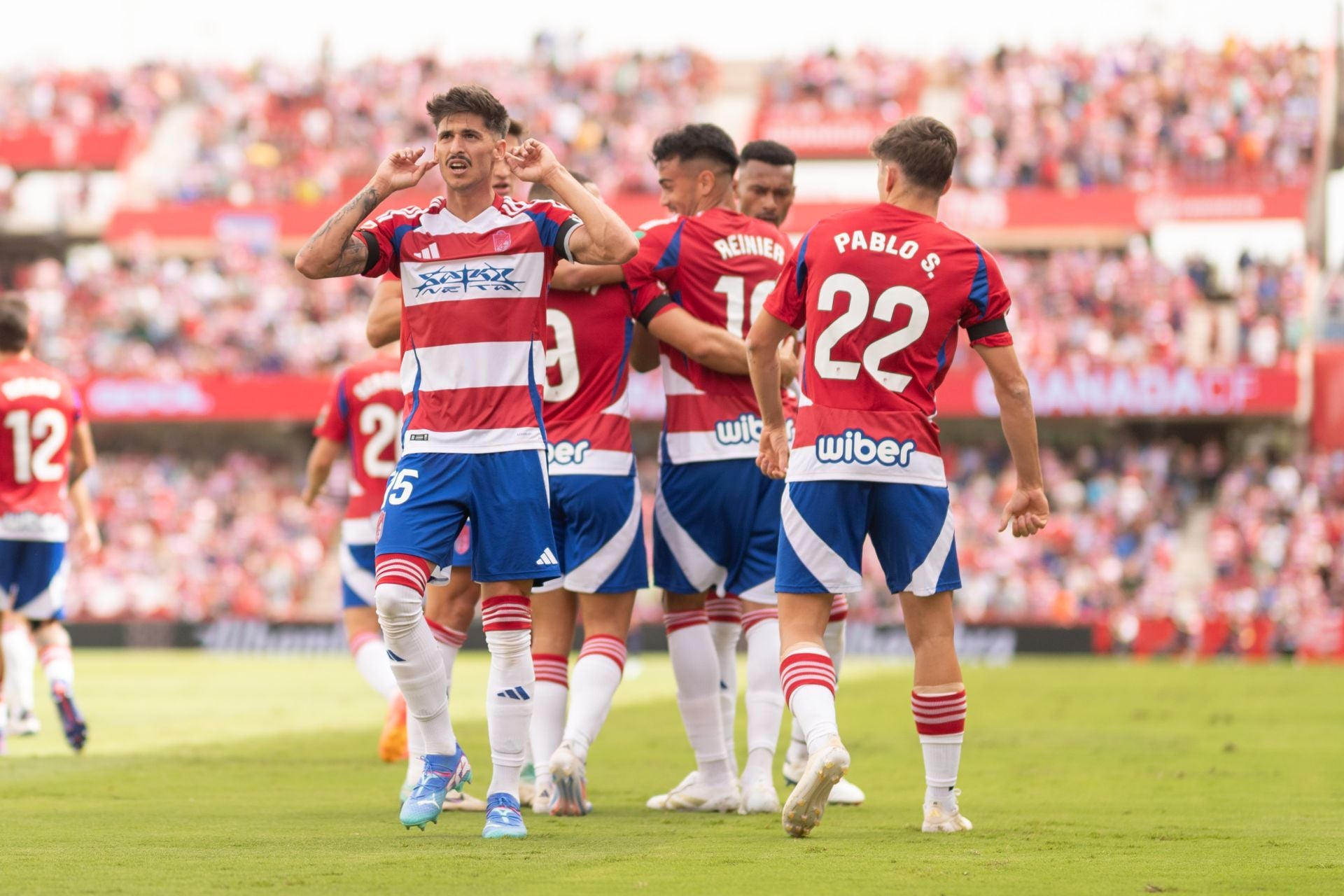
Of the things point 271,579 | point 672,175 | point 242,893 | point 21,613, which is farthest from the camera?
point 271,579

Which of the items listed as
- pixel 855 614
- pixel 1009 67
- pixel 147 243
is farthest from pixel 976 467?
pixel 147 243

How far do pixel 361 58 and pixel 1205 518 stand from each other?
24.8 m

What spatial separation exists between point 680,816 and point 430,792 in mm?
1328

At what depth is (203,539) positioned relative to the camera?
33.2 metres

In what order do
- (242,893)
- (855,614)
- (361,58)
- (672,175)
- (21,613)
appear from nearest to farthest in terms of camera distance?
(242,893) → (672,175) → (21,613) → (855,614) → (361,58)

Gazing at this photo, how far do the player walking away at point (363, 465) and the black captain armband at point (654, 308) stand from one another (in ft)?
10.3

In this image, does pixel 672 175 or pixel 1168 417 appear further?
pixel 1168 417

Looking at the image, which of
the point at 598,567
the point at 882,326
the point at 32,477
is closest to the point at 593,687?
the point at 598,567

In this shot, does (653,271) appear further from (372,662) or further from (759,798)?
(372,662)

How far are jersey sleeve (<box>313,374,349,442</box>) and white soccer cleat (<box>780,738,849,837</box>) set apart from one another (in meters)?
5.42

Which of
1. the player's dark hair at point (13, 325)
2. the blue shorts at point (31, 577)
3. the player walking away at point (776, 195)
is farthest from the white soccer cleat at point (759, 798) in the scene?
the player's dark hair at point (13, 325)

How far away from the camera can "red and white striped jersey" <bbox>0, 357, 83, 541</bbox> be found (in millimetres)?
10766

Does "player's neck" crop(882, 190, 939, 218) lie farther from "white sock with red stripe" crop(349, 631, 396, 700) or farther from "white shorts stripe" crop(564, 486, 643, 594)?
"white sock with red stripe" crop(349, 631, 396, 700)

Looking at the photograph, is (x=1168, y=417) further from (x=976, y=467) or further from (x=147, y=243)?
(x=147, y=243)
